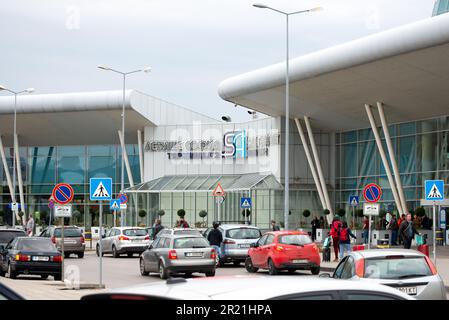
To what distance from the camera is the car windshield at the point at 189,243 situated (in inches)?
1062

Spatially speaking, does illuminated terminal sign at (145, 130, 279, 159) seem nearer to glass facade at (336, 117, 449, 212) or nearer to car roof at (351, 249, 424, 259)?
glass facade at (336, 117, 449, 212)

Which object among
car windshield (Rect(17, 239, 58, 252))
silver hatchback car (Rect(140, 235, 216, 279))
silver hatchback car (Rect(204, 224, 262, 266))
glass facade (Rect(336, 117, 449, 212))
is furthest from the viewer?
glass facade (Rect(336, 117, 449, 212))

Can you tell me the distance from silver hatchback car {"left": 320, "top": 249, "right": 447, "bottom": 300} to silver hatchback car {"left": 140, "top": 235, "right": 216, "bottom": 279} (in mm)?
11617

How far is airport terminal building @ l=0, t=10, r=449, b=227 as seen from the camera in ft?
148

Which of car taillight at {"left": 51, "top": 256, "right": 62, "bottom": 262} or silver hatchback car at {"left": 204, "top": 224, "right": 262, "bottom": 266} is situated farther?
silver hatchback car at {"left": 204, "top": 224, "right": 262, "bottom": 266}

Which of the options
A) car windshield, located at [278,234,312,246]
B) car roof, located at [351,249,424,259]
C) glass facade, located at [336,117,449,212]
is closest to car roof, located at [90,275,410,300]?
car roof, located at [351,249,424,259]

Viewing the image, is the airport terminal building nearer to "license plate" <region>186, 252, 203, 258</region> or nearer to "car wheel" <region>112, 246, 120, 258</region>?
"car wheel" <region>112, 246, 120, 258</region>

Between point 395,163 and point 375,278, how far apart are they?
1428 inches

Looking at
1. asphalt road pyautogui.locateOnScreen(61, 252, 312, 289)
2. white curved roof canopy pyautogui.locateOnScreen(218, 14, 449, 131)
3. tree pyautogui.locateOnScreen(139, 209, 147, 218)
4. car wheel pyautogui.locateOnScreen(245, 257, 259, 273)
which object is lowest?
asphalt road pyautogui.locateOnScreen(61, 252, 312, 289)

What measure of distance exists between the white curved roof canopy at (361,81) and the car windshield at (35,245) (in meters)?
18.4

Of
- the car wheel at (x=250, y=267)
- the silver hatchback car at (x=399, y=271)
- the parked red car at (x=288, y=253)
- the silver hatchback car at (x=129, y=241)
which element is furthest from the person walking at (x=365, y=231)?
the silver hatchback car at (x=399, y=271)

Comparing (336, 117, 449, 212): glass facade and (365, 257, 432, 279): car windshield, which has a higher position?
(336, 117, 449, 212): glass facade

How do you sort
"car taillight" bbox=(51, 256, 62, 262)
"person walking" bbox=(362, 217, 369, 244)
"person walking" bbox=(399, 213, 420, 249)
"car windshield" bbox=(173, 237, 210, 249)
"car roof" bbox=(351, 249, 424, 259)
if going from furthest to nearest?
"person walking" bbox=(362, 217, 369, 244) < "person walking" bbox=(399, 213, 420, 249) < "car windshield" bbox=(173, 237, 210, 249) < "car taillight" bbox=(51, 256, 62, 262) < "car roof" bbox=(351, 249, 424, 259)
